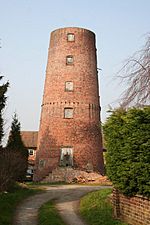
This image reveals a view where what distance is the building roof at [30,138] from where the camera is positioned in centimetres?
5250

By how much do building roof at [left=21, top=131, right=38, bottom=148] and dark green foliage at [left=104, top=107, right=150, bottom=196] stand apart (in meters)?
40.9

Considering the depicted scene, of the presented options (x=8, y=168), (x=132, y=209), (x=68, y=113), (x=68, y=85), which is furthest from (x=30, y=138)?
(x=132, y=209)

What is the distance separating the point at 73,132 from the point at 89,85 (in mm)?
4839

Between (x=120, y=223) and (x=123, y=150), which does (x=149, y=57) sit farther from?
(x=120, y=223)

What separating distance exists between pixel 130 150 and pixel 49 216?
4.25 metres

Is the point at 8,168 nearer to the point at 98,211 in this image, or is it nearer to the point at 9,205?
the point at 9,205

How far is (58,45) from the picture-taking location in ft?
106

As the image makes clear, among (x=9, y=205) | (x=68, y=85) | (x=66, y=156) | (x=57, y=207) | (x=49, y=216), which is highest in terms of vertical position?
(x=68, y=85)

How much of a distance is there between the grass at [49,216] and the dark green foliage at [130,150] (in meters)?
2.52

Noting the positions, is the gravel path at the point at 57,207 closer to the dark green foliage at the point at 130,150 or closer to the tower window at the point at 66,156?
the dark green foliage at the point at 130,150

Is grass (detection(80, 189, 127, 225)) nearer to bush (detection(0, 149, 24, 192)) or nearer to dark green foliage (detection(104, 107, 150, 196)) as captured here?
dark green foliage (detection(104, 107, 150, 196))

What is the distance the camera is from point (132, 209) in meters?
10.7

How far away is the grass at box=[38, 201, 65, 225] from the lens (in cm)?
1130

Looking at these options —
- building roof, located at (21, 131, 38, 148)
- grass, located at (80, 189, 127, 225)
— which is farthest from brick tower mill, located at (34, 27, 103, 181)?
building roof, located at (21, 131, 38, 148)
